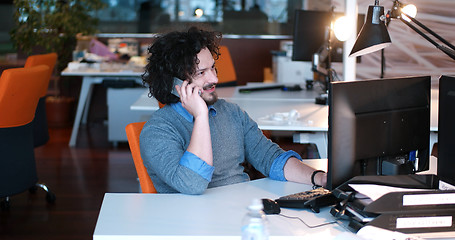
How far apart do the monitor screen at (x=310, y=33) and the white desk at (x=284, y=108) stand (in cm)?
31

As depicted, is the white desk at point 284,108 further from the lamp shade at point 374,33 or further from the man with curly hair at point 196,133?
the lamp shade at point 374,33

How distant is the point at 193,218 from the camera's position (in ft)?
5.79

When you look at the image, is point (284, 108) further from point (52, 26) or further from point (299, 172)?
point (52, 26)

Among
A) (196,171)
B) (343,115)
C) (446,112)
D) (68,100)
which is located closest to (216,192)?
(196,171)

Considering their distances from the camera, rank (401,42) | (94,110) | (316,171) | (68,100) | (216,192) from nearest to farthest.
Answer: (216,192) → (316,171) → (401,42) → (68,100) → (94,110)

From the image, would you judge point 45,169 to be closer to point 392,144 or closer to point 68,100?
point 68,100

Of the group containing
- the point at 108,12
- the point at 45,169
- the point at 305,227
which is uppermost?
the point at 108,12

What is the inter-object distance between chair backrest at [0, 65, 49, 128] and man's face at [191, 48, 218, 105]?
157cm

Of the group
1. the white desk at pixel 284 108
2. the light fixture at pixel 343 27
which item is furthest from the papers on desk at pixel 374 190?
the white desk at pixel 284 108

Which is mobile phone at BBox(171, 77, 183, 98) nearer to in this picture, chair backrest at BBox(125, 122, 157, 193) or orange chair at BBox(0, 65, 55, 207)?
chair backrest at BBox(125, 122, 157, 193)

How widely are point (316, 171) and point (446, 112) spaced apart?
0.53 meters

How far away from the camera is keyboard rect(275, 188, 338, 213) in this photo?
1.85 meters

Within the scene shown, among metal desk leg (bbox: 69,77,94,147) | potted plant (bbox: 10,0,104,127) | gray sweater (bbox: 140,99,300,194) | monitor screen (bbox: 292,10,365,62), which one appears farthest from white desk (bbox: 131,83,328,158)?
potted plant (bbox: 10,0,104,127)

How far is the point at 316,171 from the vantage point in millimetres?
2176
